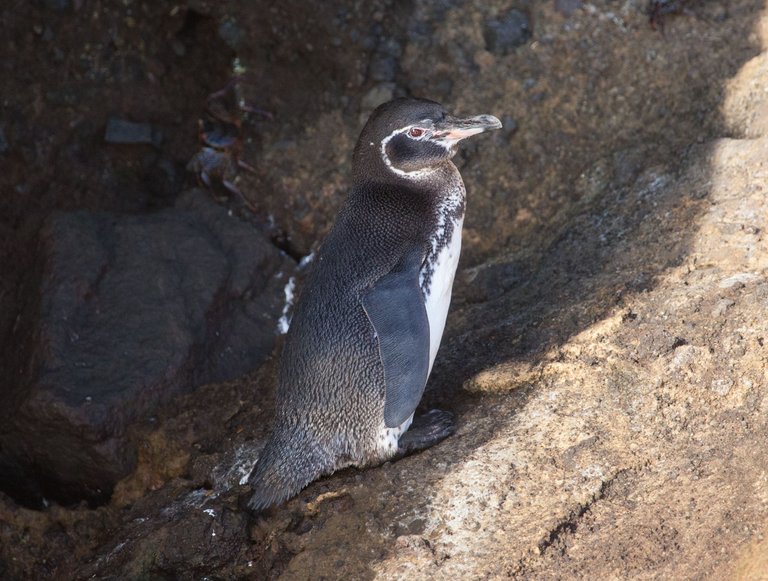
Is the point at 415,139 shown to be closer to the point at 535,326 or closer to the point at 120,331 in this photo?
the point at 535,326

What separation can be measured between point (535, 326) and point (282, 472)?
0.96 metres

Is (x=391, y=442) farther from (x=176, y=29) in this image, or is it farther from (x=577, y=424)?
(x=176, y=29)

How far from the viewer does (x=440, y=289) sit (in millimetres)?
2766

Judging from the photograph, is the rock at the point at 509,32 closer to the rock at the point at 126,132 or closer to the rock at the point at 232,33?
the rock at the point at 232,33

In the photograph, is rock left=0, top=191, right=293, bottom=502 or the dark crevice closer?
the dark crevice

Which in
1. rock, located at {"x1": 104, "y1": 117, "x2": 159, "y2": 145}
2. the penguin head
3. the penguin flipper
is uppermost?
the penguin head

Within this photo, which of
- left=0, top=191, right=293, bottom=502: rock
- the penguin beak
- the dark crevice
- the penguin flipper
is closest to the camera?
the dark crevice

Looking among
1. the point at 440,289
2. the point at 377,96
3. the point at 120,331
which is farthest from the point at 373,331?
the point at 377,96

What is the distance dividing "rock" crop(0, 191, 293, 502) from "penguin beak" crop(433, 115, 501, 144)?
1277mm

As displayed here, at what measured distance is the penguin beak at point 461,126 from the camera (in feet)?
9.15

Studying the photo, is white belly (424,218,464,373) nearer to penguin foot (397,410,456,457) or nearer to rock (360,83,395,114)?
penguin foot (397,410,456,457)

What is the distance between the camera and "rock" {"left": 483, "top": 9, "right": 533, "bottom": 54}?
4004mm

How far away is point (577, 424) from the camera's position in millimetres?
2459

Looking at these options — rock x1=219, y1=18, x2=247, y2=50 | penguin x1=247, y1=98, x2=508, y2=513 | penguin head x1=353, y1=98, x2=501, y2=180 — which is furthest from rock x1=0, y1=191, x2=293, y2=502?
penguin head x1=353, y1=98, x2=501, y2=180
